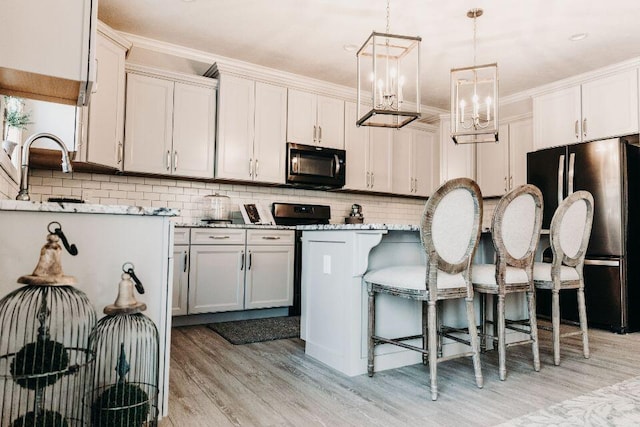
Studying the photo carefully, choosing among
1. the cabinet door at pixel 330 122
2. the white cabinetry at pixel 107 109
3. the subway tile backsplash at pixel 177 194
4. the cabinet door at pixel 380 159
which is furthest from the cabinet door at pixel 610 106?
the white cabinetry at pixel 107 109

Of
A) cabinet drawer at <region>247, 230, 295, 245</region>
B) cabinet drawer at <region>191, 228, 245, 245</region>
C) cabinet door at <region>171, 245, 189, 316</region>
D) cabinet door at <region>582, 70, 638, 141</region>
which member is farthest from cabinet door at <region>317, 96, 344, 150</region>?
cabinet door at <region>582, 70, 638, 141</region>

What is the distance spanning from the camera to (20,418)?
1343 mm

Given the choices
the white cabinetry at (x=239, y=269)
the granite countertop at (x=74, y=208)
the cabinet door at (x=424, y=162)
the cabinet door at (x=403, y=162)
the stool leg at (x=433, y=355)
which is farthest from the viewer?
the cabinet door at (x=424, y=162)

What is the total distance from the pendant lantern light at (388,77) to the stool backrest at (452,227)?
0.63 m

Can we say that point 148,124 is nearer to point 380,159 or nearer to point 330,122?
point 330,122

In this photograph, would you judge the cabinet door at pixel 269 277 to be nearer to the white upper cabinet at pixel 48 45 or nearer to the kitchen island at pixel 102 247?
the kitchen island at pixel 102 247

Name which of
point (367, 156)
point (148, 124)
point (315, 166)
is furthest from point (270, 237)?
point (367, 156)

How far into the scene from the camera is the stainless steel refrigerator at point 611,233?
3891 mm

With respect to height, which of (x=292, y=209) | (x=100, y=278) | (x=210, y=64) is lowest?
(x=100, y=278)

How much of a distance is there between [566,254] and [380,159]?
2.90 meters

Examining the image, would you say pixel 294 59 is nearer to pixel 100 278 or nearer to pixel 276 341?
pixel 276 341

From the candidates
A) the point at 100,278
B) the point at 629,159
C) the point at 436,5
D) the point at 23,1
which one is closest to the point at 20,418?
the point at 100,278

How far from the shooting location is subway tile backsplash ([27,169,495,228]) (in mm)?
3879

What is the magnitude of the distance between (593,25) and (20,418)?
4.44m
